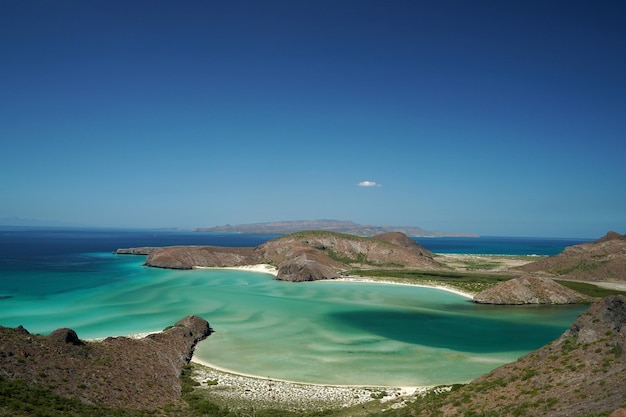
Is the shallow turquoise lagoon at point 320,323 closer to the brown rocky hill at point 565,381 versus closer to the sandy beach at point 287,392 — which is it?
the sandy beach at point 287,392

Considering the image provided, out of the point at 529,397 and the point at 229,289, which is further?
the point at 229,289

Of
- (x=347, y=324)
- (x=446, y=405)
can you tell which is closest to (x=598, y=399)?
(x=446, y=405)

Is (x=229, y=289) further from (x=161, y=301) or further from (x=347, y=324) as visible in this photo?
(x=347, y=324)

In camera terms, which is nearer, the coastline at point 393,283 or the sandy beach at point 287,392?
the sandy beach at point 287,392

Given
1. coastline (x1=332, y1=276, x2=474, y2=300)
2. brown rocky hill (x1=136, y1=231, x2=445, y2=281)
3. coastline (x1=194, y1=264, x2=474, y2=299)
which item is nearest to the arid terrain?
coastline (x1=332, y1=276, x2=474, y2=300)

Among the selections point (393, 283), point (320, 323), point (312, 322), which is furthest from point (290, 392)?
point (393, 283)

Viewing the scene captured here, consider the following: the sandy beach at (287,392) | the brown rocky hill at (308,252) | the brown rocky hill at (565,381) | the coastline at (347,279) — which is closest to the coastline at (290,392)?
the sandy beach at (287,392)

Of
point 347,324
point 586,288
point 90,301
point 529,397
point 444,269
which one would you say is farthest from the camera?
point 444,269
